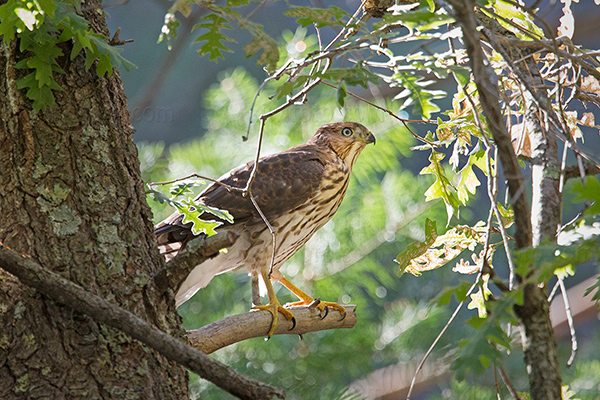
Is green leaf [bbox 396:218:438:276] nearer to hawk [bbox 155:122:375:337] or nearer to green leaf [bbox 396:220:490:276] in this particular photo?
green leaf [bbox 396:220:490:276]

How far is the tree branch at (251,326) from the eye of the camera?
5.20 feet

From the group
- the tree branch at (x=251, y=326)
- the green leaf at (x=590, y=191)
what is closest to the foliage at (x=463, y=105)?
the green leaf at (x=590, y=191)

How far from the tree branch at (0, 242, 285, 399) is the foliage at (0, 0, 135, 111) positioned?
13.8 inches

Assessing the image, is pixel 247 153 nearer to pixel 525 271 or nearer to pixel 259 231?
pixel 259 231

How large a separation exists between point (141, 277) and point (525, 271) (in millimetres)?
753

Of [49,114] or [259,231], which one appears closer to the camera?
[49,114]

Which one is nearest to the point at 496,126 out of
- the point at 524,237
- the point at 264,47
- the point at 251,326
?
the point at 524,237

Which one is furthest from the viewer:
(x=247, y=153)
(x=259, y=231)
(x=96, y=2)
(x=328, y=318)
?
(x=247, y=153)

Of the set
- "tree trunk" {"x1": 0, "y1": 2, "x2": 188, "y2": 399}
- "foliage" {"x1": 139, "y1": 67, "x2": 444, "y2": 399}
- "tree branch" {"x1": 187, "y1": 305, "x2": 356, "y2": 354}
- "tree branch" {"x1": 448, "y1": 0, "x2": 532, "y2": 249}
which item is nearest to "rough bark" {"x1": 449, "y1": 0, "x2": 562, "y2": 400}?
"tree branch" {"x1": 448, "y1": 0, "x2": 532, "y2": 249}

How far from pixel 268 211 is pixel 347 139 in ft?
1.89

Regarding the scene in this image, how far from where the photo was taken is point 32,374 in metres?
1.10

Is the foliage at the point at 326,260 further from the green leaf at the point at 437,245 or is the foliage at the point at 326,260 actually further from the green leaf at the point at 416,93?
the green leaf at the point at 416,93

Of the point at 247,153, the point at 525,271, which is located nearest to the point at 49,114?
the point at 525,271

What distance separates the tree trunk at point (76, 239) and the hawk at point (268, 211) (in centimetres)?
86
